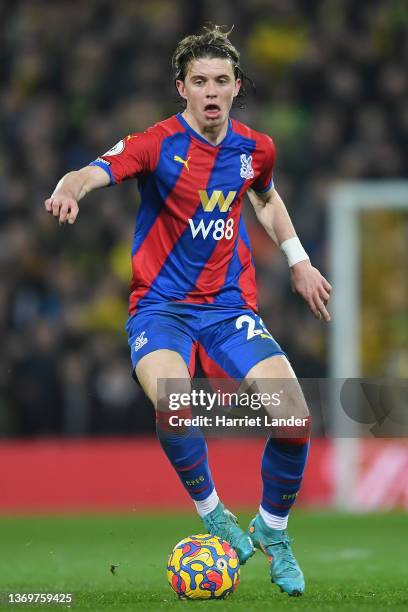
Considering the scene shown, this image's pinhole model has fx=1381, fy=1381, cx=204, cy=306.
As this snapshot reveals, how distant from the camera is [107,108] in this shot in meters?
15.7

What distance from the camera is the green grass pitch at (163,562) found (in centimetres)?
580

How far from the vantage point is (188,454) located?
609 cm

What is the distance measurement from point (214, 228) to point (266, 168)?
1.51 ft

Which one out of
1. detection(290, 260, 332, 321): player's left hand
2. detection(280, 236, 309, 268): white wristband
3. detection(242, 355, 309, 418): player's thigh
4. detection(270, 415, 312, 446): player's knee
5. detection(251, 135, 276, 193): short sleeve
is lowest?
detection(270, 415, 312, 446): player's knee

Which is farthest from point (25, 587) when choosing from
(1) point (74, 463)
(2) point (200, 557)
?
(1) point (74, 463)

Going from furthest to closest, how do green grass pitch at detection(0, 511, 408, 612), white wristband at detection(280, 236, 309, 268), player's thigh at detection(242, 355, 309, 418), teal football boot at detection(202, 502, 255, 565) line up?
white wristband at detection(280, 236, 309, 268), teal football boot at detection(202, 502, 255, 565), player's thigh at detection(242, 355, 309, 418), green grass pitch at detection(0, 511, 408, 612)

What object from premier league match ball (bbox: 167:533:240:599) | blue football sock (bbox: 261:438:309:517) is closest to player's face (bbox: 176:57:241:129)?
blue football sock (bbox: 261:438:309:517)

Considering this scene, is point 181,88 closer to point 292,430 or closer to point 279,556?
point 292,430

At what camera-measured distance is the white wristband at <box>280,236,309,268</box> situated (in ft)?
21.0

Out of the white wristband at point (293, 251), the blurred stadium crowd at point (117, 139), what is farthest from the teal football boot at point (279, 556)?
the blurred stadium crowd at point (117, 139)

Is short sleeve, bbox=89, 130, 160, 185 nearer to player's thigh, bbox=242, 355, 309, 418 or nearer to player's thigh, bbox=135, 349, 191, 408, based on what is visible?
player's thigh, bbox=135, 349, 191, 408

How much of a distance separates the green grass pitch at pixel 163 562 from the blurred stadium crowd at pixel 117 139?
1.64 m

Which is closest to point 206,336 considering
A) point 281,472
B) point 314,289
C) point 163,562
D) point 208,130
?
point 314,289

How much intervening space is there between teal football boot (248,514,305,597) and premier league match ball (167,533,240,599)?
22cm
